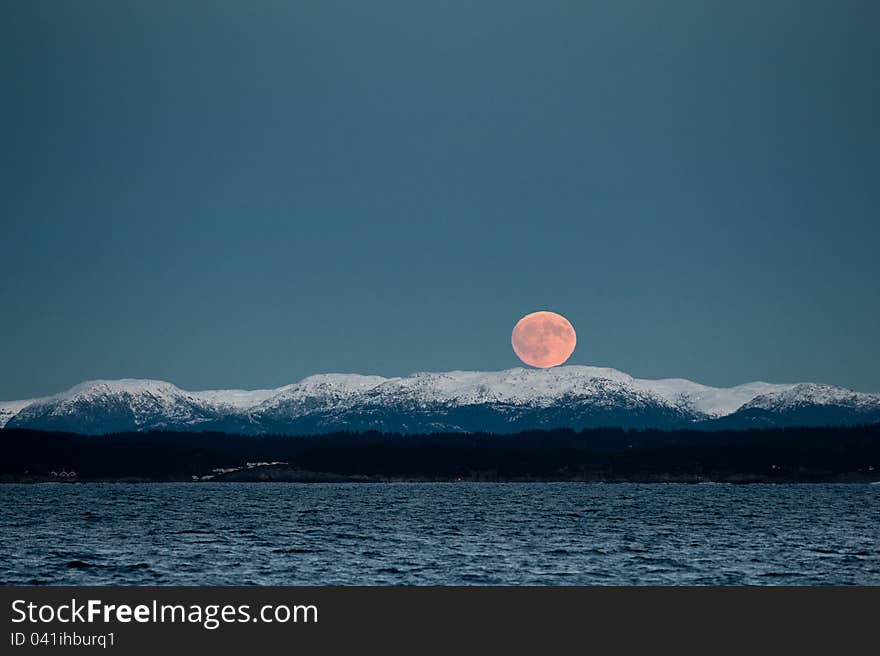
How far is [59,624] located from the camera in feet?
125

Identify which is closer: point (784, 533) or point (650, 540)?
point (650, 540)

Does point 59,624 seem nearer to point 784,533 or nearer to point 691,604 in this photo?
point 691,604

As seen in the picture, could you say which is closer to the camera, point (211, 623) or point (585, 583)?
point (211, 623)

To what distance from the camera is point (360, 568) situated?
248 feet

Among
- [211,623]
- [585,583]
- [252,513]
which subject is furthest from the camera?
[252,513]

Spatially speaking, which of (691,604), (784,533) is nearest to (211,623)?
(691,604)

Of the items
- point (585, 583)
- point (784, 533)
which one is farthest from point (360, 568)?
point (784, 533)

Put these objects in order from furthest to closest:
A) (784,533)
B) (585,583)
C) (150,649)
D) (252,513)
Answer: (252,513) → (784,533) → (585,583) → (150,649)

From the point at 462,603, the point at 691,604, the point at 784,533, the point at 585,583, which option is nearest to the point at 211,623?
the point at 462,603

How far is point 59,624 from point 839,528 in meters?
106

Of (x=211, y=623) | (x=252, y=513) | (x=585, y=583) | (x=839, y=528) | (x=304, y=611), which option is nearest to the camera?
(x=211, y=623)

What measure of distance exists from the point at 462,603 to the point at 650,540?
6027 centimetres

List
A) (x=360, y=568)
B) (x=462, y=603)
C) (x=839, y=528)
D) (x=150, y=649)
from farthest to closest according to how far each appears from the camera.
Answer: (x=839, y=528)
(x=360, y=568)
(x=462, y=603)
(x=150, y=649)

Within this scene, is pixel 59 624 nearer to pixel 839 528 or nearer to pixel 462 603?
pixel 462 603
